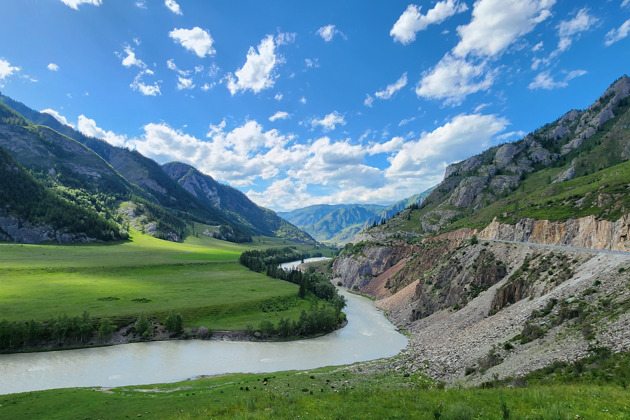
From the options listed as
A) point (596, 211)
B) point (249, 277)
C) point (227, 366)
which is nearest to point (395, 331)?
point (227, 366)

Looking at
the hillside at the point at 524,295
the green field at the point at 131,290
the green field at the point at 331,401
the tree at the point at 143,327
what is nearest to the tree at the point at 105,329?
the tree at the point at 143,327

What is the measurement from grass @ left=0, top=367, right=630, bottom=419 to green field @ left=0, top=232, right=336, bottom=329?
4754cm

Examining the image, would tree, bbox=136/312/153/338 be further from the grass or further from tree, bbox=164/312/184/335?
the grass

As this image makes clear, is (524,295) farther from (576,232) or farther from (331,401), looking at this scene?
(331,401)

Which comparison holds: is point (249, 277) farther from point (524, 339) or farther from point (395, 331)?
point (524, 339)

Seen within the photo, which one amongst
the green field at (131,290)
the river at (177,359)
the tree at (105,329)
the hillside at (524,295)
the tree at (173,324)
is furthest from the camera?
the green field at (131,290)

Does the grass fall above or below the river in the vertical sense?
above

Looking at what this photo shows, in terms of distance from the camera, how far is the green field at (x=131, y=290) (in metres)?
88.9

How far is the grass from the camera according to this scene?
16469mm

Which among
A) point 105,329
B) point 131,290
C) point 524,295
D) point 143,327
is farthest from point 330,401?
point 131,290

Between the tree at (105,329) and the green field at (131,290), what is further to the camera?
the green field at (131,290)

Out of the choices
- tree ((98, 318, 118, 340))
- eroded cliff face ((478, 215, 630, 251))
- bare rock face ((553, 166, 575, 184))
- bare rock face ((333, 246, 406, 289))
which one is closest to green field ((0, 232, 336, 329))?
tree ((98, 318, 118, 340))

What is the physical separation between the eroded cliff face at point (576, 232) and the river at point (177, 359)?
4763 centimetres

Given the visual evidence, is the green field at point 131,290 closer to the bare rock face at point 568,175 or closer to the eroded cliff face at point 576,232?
the eroded cliff face at point 576,232
